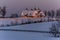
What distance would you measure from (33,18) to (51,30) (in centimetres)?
23

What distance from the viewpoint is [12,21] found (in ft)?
5.29

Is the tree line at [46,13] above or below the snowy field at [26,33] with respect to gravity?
above

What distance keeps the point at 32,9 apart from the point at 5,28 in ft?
1.18

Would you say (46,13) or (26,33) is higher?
(46,13)

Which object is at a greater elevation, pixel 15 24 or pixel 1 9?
pixel 1 9

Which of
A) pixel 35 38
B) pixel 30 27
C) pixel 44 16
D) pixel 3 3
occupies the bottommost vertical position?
pixel 35 38

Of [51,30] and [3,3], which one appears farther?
[3,3]

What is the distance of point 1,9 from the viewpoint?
5.25 ft

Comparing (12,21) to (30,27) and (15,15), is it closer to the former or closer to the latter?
(15,15)

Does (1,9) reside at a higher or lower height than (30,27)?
higher

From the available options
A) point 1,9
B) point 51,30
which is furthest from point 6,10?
point 51,30

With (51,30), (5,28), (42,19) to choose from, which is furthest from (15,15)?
(51,30)

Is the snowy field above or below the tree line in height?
below

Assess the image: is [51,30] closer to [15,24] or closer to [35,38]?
[35,38]
